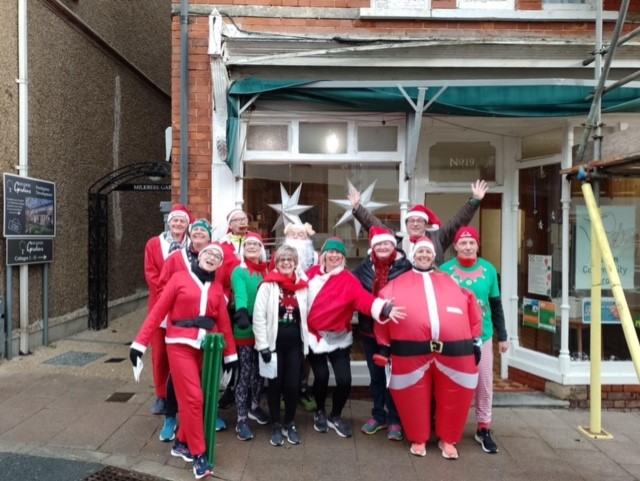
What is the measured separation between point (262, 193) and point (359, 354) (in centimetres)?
202

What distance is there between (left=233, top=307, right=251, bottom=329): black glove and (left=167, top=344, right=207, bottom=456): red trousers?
0.47 m

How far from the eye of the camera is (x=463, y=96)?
4.81 metres

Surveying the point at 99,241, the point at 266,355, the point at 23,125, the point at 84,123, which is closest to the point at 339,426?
the point at 266,355

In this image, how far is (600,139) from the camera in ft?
14.0

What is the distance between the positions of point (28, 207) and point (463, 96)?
18.5ft

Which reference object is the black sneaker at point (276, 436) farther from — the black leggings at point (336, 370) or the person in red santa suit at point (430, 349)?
the person in red santa suit at point (430, 349)

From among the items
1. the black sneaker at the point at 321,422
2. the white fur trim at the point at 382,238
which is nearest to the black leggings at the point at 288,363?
the black sneaker at the point at 321,422

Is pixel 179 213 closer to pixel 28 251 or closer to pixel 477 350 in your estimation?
A: pixel 477 350

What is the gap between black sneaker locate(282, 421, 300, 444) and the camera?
13.6ft

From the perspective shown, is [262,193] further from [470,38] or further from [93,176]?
[93,176]

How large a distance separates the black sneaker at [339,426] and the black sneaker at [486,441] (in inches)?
41.8

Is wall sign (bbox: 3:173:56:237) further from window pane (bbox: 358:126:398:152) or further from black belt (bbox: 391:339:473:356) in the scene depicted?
black belt (bbox: 391:339:473:356)

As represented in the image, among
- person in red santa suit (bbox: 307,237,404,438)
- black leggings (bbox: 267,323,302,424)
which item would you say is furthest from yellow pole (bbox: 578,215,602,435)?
black leggings (bbox: 267,323,302,424)

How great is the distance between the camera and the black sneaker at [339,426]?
431cm
